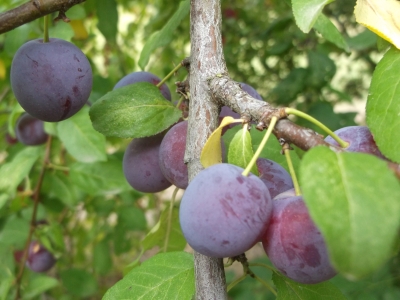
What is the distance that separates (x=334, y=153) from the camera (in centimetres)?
54

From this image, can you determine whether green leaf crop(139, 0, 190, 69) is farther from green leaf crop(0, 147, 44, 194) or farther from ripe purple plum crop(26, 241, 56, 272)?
ripe purple plum crop(26, 241, 56, 272)

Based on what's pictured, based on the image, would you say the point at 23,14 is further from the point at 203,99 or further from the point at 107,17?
the point at 107,17

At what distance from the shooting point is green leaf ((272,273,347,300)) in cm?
87

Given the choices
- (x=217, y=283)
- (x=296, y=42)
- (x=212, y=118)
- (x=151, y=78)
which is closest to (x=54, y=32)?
(x=151, y=78)

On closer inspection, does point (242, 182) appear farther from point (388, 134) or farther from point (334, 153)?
point (388, 134)

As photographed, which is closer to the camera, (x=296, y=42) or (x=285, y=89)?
(x=285, y=89)

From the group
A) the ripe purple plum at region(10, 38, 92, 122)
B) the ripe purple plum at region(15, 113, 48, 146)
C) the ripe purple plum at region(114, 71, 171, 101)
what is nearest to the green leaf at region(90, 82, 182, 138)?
the ripe purple plum at region(10, 38, 92, 122)

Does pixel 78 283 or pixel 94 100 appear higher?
pixel 94 100

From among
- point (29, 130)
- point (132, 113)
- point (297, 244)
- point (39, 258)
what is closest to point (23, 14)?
point (132, 113)

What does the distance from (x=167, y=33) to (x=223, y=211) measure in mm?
846

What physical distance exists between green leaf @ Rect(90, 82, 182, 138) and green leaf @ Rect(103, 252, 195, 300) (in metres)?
0.28

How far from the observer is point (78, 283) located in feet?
7.55

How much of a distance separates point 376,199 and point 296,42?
2177mm

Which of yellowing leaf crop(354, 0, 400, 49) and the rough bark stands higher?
yellowing leaf crop(354, 0, 400, 49)
